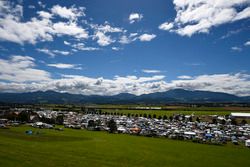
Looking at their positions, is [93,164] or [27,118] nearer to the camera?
[93,164]

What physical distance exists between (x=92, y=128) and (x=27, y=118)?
34.0 metres

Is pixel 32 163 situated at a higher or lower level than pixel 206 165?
higher

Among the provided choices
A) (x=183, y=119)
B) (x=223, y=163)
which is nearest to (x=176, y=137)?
(x=223, y=163)

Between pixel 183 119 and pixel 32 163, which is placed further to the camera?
pixel 183 119

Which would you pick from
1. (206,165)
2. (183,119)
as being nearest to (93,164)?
(206,165)

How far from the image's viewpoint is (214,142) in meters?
61.5

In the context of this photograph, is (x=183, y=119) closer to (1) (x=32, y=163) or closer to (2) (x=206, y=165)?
(2) (x=206, y=165)

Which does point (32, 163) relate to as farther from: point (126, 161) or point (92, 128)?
point (92, 128)

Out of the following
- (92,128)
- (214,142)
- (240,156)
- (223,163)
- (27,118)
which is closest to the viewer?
(223,163)

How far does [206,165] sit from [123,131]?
48.2 m

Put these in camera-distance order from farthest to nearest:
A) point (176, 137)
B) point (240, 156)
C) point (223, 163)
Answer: point (176, 137)
point (240, 156)
point (223, 163)

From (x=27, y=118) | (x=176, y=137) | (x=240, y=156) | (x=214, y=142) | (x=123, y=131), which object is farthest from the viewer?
(x=27, y=118)

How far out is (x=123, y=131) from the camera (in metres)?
80.1

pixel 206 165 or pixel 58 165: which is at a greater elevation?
pixel 58 165
